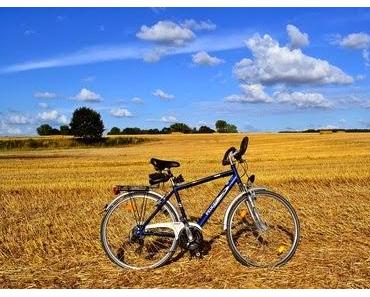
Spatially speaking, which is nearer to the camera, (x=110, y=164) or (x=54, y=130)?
(x=110, y=164)

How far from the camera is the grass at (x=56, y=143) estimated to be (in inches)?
2130

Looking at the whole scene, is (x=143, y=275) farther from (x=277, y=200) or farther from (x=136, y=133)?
(x=136, y=133)

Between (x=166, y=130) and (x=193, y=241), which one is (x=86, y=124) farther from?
(x=193, y=241)

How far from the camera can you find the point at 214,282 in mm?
5527

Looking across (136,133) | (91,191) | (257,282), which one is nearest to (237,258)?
(257,282)

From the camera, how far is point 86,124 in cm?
6506

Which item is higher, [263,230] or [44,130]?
[44,130]

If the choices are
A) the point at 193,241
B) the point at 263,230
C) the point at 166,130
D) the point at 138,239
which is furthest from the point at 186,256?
the point at 166,130

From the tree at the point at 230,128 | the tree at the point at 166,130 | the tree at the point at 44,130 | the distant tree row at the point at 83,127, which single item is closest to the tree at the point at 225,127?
the tree at the point at 230,128

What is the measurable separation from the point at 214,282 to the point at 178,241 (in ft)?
2.50

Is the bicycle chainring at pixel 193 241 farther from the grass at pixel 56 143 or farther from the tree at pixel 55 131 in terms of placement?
the tree at pixel 55 131

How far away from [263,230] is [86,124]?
→ 60019 millimetres
